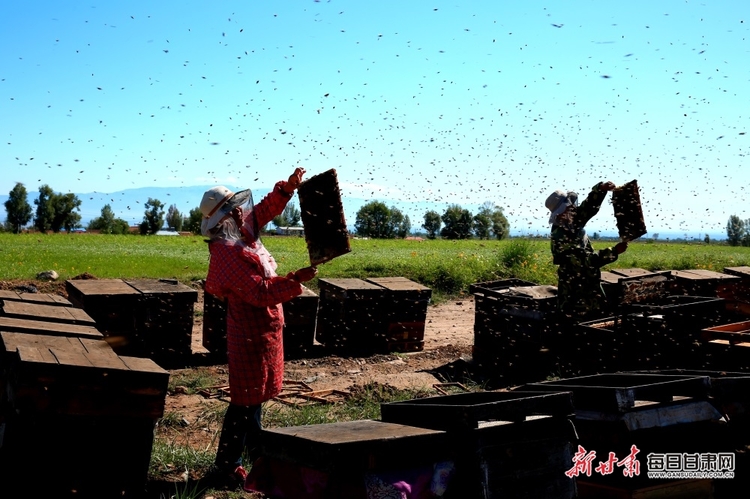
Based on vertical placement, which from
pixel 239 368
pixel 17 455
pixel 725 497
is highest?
pixel 239 368

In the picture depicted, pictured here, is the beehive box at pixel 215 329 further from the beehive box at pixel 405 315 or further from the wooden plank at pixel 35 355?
the wooden plank at pixel 35 355

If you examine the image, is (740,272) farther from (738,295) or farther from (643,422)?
(643,422)

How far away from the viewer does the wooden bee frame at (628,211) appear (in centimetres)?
732

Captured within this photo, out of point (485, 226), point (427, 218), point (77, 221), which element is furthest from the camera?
point (77, 221)

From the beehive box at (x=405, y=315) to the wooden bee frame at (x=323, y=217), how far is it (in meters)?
5.01

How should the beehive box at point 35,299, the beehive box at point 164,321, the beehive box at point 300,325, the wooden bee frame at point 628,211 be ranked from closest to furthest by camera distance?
the beehive box at point 35,299
the wooden bee frame at point 628,211
the beehive box at point 164,321
the beehive box at point 300,325

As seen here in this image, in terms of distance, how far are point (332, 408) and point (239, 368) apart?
7.62 feet

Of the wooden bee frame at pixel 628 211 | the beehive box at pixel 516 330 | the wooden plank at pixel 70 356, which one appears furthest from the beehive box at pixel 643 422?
the beehive box at pixel 516 330

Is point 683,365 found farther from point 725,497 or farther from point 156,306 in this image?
point 156,306

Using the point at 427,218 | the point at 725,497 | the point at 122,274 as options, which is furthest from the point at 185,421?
the point at 427,218

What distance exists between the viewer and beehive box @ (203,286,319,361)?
360 inches

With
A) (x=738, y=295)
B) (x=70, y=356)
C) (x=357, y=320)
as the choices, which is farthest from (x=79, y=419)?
(x=738, y=295)

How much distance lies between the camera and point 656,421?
3984 mm

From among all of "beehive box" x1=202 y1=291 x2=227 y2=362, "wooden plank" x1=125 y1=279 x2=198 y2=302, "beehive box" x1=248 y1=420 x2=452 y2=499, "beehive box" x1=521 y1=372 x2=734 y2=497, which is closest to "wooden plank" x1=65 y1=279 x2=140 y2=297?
"wooden plank" x1=125 y1=279 x2=198 y2=302
